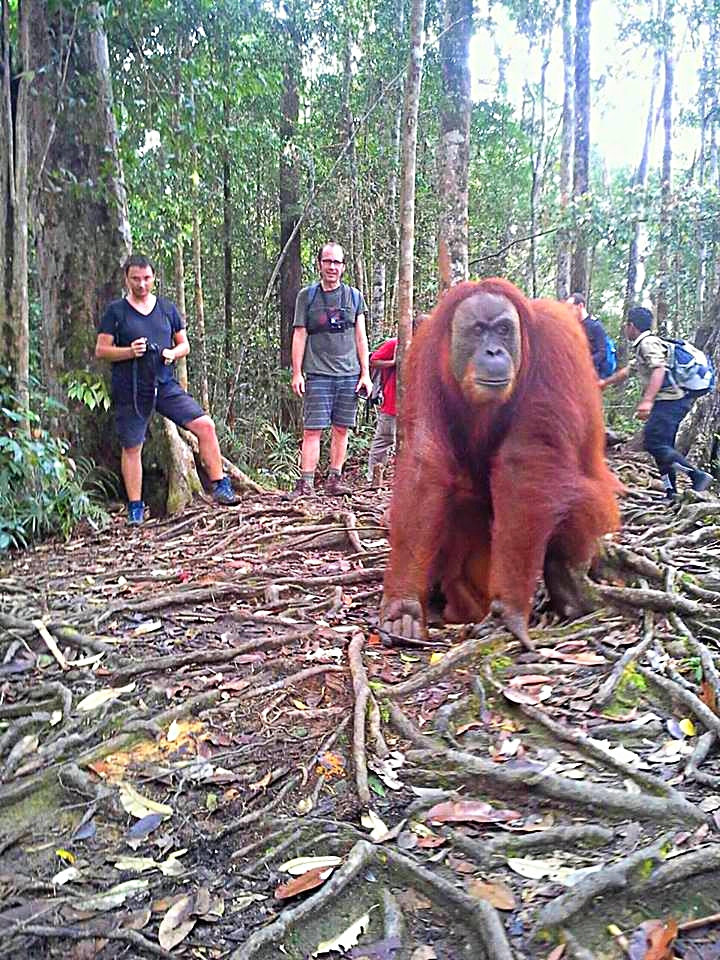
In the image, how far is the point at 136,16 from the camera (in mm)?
6359

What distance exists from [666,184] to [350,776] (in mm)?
12124

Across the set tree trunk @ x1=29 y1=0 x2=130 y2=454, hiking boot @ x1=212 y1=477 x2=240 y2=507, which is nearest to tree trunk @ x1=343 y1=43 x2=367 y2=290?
tree trunk @ x1=29 y1=0 x2=130 y2=454

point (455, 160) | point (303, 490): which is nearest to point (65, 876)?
point (303, 490)

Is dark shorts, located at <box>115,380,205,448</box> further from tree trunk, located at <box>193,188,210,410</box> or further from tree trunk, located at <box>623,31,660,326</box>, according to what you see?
tree trunk, located at <box>623,31,660,326</box>

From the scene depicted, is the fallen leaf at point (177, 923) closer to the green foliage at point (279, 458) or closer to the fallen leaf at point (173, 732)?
the fallen leaf at point (173, 732)

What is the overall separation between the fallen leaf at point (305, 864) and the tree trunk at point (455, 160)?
5.56 meters

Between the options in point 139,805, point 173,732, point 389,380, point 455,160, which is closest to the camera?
point 139,805

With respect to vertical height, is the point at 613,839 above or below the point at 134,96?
below

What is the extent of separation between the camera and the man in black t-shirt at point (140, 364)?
5.51 metres

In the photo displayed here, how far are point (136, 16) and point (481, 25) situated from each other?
32.0 ft

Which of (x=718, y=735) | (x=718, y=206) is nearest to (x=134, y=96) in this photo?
(x=718, y=735)

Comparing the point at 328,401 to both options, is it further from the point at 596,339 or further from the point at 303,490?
the point at 596,339

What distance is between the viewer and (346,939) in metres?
1.67

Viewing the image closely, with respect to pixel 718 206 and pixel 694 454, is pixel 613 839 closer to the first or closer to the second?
pixel 694 454
